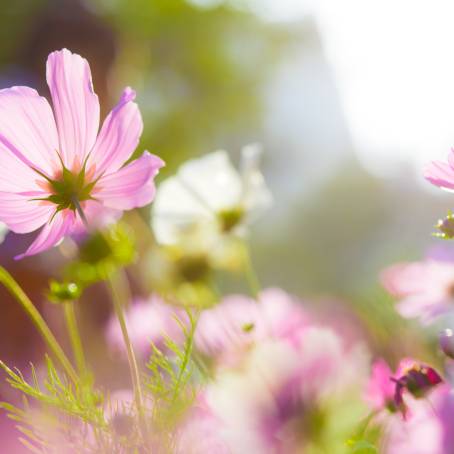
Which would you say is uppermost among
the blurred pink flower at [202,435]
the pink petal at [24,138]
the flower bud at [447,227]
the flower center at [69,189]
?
the pink petal at [24,138]

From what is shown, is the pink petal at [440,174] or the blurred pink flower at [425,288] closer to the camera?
the pink petal at [440,174]

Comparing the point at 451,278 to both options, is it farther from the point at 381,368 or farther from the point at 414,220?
the point at 414,220

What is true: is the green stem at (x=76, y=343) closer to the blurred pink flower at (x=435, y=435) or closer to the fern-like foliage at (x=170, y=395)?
the fern-like foliage at (x=170, y=395)

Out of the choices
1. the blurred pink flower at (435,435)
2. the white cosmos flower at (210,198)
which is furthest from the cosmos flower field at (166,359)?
the white cosmos flower at (210,198)

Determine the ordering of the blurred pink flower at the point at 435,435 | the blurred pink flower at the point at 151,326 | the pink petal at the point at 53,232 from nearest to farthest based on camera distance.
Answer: the blurred pink flower at the point at 435,435
the pink petal at the point at 53,232
the blurred pink flower at the point at 151,326

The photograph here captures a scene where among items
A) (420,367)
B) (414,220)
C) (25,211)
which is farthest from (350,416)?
(414,220)

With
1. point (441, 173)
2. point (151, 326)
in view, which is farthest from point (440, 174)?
point (151, 326)

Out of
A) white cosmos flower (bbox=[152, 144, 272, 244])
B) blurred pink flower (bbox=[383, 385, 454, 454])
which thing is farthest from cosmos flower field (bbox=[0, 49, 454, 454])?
white cosmos flower (bbox=[152, 144, 272, 244])

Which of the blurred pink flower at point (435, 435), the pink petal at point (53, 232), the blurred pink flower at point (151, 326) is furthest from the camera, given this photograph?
the blurred pink flower at point (151, 326)
